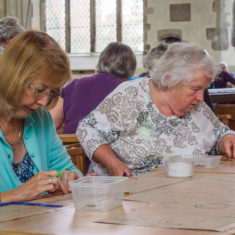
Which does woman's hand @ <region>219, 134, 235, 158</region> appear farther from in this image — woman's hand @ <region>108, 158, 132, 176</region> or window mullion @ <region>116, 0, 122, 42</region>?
window mullion @ <region>116, 0, 122, 42</region>

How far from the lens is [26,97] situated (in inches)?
86.9

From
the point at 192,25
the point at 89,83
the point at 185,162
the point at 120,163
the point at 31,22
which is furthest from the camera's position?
the point at 31,22

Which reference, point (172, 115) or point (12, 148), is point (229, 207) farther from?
point (172, 115)

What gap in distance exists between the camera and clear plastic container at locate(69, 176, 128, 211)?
171 cm

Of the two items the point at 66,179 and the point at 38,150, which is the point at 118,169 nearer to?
the point at 38,150

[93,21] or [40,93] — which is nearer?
[40,93]

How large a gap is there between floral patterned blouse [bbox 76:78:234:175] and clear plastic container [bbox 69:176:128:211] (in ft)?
4.43

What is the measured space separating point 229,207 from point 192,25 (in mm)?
11336

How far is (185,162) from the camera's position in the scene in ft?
8.23

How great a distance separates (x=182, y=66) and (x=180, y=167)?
82cm

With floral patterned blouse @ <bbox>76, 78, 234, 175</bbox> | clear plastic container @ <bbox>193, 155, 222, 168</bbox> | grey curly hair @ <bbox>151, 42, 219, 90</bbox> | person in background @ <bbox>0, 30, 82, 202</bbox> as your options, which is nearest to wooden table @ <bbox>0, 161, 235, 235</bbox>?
person in background @ <bbox>0, 30, 82, 202</bbox>

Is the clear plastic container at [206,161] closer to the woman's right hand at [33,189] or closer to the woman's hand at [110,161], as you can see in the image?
the woman's hand at [110,161]

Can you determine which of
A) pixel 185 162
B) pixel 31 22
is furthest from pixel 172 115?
pixel 31 22

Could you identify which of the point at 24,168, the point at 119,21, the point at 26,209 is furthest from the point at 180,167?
the point at 119,21
